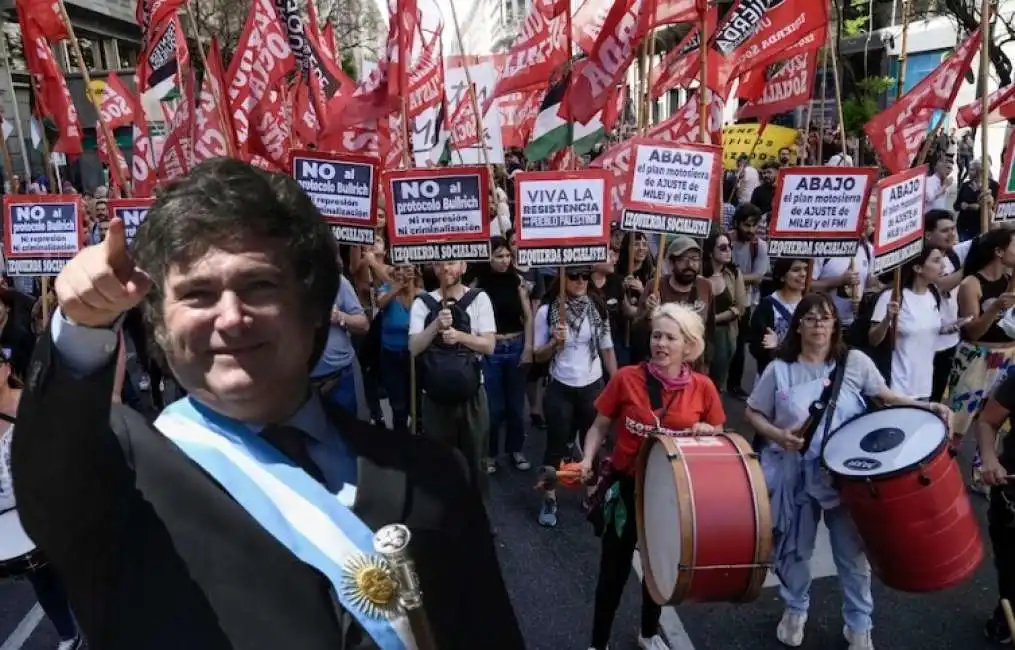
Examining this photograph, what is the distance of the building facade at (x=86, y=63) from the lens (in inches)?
982

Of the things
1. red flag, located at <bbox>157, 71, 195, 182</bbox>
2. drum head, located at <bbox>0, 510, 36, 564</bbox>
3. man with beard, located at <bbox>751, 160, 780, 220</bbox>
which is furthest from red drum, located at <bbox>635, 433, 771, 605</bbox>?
man with beard, located at <bbox>751, 160, 780, 220</bbox>

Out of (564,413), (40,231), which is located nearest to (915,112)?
(564,413)

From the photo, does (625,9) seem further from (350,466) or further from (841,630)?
(350,466)

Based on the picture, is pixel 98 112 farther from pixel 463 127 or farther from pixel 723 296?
pixel 723 296

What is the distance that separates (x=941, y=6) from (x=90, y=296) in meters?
26.9

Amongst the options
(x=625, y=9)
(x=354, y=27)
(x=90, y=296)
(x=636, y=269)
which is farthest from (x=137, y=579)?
(x=354, y=27)

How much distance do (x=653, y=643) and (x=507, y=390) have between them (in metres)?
2.64

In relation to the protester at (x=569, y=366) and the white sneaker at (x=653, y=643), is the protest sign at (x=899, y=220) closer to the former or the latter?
the protester at (x=569, y=366)

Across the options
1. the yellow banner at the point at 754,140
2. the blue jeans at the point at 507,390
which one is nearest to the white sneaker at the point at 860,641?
the blue jeans at the point at 507,390

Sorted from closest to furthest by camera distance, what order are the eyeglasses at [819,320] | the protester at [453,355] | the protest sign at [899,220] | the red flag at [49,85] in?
the eyeglasses at [819,320] < the protester at [453,355] < the protest sign at [899,220] < the red flag at [49,85]

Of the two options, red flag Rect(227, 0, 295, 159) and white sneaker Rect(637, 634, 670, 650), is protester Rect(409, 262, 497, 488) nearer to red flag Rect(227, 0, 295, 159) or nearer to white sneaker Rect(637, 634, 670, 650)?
white sneaker Rect(637, 634, 670, 650)

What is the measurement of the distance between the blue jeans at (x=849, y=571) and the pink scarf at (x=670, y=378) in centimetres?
92

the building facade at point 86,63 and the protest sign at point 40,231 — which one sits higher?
the building facade at point 86,63

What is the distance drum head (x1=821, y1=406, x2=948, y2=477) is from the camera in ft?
10.7
